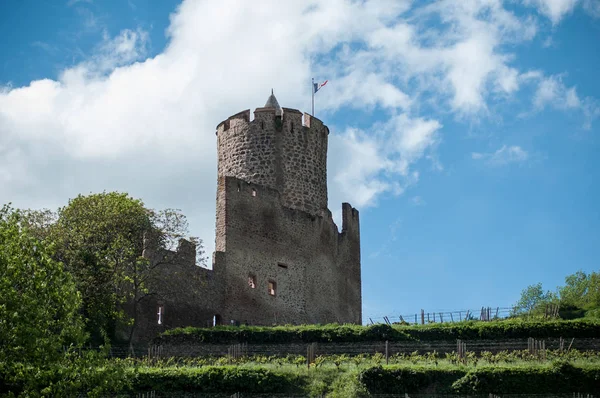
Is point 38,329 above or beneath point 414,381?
above

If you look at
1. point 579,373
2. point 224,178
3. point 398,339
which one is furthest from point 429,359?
point 224,178

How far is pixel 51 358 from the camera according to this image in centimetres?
2877

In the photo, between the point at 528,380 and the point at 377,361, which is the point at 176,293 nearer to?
the point at 377,361

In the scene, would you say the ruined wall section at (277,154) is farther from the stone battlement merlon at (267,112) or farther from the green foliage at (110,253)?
the green foliage at (110,253)

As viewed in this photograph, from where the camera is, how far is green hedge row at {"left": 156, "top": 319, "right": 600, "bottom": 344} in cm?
3862

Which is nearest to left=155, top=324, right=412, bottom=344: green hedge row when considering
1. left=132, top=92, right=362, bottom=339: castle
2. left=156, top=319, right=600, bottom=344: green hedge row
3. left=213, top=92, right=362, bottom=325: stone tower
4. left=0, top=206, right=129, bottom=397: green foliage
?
left=156, top=319, right=600, bottom=344: green hedge row

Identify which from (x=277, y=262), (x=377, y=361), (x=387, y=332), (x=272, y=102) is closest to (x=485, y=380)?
(x=377, y=361)

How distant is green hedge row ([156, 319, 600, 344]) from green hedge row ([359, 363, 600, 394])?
4966 mm

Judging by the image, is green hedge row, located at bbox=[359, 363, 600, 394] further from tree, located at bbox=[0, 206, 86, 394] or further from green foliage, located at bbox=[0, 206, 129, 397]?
tree, located at bbox=[0, 206, 86, 394]

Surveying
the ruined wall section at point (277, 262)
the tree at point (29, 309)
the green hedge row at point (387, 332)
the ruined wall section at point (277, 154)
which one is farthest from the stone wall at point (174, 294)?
the tree at point (29, 309)

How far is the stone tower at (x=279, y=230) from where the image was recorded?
44438mm

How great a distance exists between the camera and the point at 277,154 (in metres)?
48.4

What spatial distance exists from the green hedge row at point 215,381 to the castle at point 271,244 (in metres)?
6.42

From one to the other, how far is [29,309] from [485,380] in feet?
45.0
